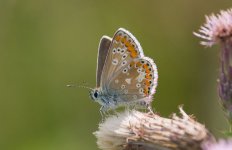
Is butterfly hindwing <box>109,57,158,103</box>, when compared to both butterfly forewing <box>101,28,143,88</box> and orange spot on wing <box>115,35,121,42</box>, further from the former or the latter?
orange spot on wing <box>115,35,121,42</box>

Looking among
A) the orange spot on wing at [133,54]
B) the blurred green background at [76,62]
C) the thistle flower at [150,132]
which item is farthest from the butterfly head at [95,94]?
the blurred green background at [76,62]

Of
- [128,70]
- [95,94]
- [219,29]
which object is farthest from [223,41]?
[95,94]

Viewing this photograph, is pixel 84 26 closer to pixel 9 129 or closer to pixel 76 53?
pixel 76 53

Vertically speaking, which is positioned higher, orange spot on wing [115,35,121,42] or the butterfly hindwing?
orange spot on wing [115,35,121,42]

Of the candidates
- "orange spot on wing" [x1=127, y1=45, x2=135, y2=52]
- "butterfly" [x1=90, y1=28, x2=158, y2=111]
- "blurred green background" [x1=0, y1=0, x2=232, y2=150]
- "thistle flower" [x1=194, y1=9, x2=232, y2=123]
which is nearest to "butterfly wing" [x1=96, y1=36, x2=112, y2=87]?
"butterfly" [x1=90, y1=28, x2=158, y2=111]

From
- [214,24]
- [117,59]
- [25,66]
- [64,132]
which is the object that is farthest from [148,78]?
[25,66]

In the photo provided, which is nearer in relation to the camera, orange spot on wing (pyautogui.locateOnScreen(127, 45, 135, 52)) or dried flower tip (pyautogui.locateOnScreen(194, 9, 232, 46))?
dried flower tip (pyautogui.locateOnScreen(194, 9, 232, 46))
